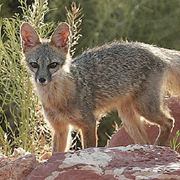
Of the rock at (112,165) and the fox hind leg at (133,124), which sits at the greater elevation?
the rock at (112,165)

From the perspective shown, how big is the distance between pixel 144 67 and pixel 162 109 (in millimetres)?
535

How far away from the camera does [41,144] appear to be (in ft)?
19.1

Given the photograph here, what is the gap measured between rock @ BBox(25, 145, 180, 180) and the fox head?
146 centimetres

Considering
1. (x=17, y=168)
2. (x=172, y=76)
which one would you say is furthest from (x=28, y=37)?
(x=17, y=168)

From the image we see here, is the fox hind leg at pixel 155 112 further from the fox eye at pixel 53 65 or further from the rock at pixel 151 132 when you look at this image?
the fox eye at pixel 53 65

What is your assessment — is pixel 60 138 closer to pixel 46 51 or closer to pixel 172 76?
pixel 46 51

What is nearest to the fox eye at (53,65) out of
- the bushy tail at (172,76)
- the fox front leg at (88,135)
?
the fox front leg at (88,135)

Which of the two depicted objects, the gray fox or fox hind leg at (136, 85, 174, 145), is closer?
the gray fox

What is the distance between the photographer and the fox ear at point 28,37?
16.1 ft

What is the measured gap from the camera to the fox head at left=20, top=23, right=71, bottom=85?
469 cm

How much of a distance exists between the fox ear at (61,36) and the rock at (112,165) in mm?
1871

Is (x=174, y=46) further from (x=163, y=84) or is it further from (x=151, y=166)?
(x=151, y=166)

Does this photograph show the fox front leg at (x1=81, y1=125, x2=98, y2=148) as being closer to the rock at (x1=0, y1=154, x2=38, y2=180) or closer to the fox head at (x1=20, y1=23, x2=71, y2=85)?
the fox head at (x1=20, y1=23, x2=71, y2=85)

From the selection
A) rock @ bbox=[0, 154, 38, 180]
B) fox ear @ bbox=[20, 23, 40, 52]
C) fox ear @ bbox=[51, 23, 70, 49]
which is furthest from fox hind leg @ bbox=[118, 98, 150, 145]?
rock @ bbox=[0, 154, 38, 180]
